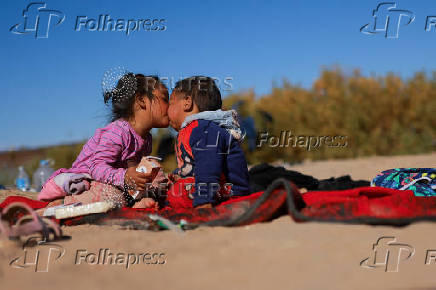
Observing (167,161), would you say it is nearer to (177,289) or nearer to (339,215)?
(339,215)

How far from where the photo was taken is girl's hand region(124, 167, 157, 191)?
3.37 metres

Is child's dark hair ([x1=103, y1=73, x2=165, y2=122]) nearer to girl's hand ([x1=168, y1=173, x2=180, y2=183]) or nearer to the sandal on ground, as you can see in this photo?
girl's hand ([x1=168, y1=173, x2=180, y2=183])

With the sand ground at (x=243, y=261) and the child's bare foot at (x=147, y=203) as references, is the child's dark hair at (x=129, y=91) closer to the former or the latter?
the child's bare foot at (x=147, y=203)

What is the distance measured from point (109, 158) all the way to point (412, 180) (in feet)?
8.76

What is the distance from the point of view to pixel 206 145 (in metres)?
3.17

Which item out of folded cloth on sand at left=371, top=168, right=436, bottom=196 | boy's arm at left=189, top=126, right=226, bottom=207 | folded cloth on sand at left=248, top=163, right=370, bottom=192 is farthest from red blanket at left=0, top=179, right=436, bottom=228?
folded cloth on sand at left=248, top=163, right=370, bottom=192

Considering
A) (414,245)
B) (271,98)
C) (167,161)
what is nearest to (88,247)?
(414,245)

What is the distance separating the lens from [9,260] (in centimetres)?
215

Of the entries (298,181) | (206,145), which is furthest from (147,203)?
(298,181)

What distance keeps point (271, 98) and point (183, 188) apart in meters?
10.6

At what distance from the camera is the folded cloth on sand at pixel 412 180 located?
358 centimetres

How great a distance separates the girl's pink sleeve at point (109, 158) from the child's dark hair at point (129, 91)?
1.06 ft

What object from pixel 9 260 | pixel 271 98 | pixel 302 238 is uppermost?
pixel 271 98

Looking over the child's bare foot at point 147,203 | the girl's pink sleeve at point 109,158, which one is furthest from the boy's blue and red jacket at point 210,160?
the girl's pink sleeve at point 109,158
